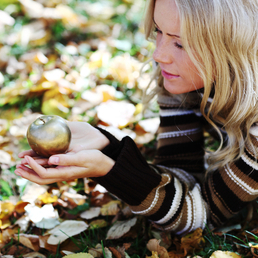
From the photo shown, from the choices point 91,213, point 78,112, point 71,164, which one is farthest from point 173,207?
point 78,112

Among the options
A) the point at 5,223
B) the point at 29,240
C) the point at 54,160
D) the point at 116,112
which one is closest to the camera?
the point at 54,160

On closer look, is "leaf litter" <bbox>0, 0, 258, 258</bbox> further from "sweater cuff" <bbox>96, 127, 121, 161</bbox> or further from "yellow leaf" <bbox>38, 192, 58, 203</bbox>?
"sweater cuff" <bbox>96, 127, 121, 161</bbox>

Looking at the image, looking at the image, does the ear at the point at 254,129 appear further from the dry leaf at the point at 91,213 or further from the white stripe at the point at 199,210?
the dry leaf at the point at 91,213

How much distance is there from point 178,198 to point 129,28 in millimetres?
2205

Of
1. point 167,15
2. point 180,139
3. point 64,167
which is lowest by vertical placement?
point 180,139

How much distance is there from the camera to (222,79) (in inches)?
49.8

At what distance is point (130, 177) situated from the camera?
1.27 metres

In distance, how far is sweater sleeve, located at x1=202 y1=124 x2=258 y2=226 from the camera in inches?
50.1

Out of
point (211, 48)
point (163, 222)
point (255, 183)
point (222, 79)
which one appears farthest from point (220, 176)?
point (211, 48)

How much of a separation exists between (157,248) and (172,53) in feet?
2.52

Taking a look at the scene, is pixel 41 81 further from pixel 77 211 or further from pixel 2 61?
pixel 77 211

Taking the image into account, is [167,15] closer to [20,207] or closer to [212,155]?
[212,155]

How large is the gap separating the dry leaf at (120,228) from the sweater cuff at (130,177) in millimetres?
128

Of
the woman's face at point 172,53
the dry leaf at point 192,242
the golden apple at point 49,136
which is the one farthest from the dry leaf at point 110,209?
the woman's face at point 172,53
